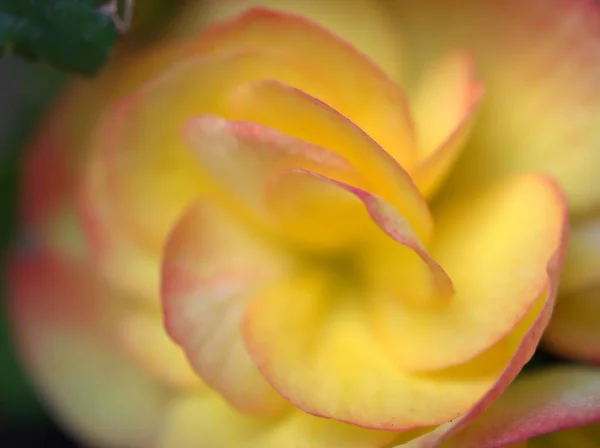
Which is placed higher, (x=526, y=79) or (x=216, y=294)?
(x=526, y=79)

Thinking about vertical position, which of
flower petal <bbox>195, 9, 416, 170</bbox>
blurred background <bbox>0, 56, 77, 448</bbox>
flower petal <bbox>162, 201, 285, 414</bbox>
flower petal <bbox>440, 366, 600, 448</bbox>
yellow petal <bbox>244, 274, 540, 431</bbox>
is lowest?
blurred background <bbox>0, 56, 77, 448</bbox>

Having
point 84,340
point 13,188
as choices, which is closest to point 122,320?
point 84,340

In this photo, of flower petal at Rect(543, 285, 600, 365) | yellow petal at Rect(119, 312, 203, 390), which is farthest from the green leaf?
flower petal at Rect(543, 285, 600, 365)

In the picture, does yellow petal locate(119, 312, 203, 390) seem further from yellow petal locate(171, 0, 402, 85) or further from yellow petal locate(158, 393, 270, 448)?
yellow petal locate(171, 0, 402, 85)

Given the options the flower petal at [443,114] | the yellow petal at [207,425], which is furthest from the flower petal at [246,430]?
the flower petal at [443,114]

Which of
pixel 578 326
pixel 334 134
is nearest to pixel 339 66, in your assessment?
pixel 334 134

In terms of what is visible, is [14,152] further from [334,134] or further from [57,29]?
[334,134]

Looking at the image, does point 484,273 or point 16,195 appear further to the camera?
point 16,195

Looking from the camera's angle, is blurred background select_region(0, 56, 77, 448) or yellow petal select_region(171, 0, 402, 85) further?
blurred background select_region(0, 56, 77, 448)

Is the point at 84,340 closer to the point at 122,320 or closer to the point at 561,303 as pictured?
the point at 122,320
